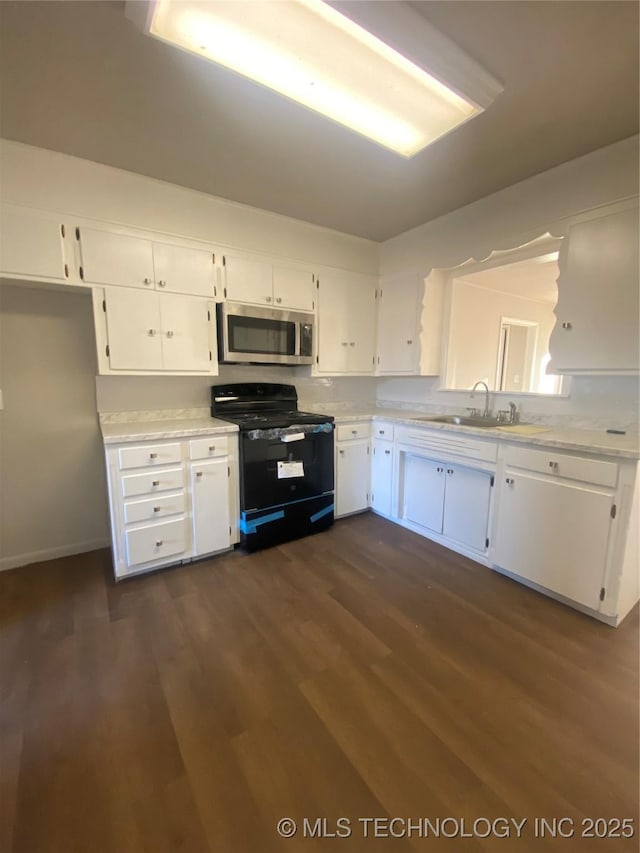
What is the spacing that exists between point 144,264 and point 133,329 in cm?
44

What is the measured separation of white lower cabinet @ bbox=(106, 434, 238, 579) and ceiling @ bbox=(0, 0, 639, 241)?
1.70m

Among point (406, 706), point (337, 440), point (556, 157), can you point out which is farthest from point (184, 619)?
point (556, 157)

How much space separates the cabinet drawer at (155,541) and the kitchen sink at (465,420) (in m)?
1.95

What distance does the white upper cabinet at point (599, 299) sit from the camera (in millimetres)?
1977

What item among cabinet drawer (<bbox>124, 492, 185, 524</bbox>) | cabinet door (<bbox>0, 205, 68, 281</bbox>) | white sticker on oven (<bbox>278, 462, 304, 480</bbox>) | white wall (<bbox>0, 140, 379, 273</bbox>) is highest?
white wall (<bbox>0, 140, 379, 273</bbox>)

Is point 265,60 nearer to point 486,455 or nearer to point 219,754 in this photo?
point 486,455

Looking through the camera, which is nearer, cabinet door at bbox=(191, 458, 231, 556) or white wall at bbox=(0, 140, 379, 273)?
white wall at bbox=(0, 140, 379, 273)

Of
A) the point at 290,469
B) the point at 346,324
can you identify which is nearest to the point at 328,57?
the point at 346,324

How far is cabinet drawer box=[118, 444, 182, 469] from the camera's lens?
214 cm

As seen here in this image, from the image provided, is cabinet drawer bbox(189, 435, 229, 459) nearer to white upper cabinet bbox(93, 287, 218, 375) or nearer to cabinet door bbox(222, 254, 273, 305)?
→ white upper cabinet bbox(93, 287, 218, 375)

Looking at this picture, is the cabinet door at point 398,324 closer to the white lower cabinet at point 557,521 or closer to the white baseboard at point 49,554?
the white lower cabinet at point 557,521

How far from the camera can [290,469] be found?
272 cm

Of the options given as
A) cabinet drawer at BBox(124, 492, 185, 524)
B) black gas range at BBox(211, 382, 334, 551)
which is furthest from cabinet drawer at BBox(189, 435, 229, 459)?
cabinet drawer at BBox(124, 492, 185, 524)

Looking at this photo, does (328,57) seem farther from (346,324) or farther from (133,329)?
(346,324)
